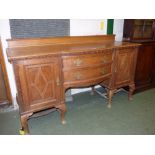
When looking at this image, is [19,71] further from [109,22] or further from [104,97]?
[109,22]

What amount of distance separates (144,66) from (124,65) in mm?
732

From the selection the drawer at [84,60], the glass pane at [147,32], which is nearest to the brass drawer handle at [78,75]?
the drawer at [84,60]

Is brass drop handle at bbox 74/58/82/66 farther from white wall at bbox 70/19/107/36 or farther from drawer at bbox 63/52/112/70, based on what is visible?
white wall at bbox 70/19/107/36

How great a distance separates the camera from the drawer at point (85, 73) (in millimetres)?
1907

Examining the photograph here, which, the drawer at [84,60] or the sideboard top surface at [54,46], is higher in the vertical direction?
the sideboard top surface at [54,46]

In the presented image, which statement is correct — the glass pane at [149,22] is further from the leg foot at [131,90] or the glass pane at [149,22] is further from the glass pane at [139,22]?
the leg foot at [131,90]

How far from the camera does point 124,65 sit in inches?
92.6

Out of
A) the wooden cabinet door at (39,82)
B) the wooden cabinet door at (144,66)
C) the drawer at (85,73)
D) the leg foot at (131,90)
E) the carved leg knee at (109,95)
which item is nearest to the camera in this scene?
the wooden cabinet door at (39,82)

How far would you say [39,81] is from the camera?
1732 mm

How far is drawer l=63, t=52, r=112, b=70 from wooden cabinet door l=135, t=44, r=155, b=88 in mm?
939

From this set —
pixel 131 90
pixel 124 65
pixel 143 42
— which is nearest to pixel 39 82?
pixel 124 65

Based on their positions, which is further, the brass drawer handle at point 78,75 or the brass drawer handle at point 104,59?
the brass drawer handle at point 104,59

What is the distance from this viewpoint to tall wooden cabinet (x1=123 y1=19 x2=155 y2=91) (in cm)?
263
